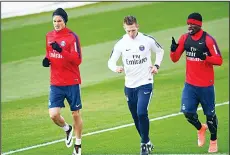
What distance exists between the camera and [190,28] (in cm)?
1329

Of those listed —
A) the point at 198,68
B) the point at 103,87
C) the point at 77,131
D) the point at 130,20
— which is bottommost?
the point at 103,87

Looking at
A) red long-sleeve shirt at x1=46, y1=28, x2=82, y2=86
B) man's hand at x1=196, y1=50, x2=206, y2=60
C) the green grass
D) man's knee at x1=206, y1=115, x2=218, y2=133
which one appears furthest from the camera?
the green grass

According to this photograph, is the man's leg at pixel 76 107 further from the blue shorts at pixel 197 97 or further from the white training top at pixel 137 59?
the blue shorts at pixel 197 97

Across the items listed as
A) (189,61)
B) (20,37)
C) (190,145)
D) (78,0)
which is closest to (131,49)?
(189,61)

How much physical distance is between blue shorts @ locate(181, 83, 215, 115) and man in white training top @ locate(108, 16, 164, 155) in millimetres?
641

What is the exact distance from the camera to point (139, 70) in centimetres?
1323

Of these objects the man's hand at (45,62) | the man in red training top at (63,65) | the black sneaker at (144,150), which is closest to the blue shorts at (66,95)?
the man in red training top at (63,65)

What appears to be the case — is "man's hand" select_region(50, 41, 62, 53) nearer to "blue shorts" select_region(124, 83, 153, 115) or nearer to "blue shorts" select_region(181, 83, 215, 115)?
"blue shorts" select_region(124, 83, 153, 115)

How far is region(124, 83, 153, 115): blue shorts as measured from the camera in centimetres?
1318

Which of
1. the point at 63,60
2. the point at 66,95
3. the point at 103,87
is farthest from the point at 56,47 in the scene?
the point at 103,87

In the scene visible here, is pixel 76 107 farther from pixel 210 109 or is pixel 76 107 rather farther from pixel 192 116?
pixel 210 109

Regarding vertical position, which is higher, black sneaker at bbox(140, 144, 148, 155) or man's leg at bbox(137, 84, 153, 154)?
man's leg at bbox(137, 84, 153, 154)

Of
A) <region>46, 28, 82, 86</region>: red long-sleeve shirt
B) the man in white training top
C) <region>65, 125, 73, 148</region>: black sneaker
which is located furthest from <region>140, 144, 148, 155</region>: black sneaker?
<region>46, 28, 82, 86</region>: red long-sleeve shirt

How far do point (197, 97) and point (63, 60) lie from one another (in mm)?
2241
